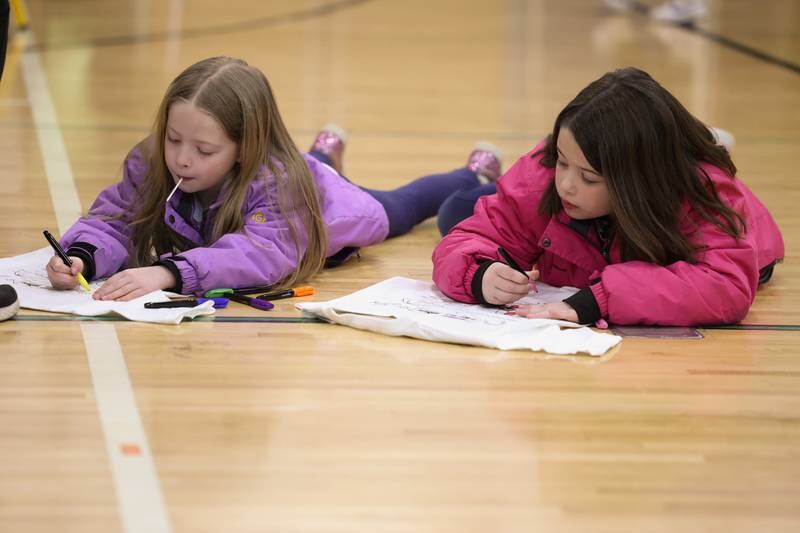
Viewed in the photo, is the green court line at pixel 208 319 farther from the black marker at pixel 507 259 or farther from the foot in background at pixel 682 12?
the foot in background at pixel 682 12

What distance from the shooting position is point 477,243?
2.04 metres

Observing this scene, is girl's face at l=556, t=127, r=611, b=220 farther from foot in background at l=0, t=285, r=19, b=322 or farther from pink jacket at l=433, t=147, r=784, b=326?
foot in background at l=0, t=285, r=19, b=322

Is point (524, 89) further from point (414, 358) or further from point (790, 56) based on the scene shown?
point (414, 358)

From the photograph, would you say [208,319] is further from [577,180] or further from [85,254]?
[577,180]

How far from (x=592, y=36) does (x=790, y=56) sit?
0.99 m

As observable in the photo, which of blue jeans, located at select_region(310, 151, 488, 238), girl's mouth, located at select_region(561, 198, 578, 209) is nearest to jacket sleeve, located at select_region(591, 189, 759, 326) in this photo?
girl's mouth, located at select_region(561, 198, 578, 209)

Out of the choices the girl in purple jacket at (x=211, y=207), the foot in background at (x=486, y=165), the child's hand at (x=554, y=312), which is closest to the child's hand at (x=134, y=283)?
the girl in purple jacket at (x=211, y=207)

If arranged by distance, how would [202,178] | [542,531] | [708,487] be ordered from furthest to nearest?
[202,178]
[708,487]
[542,531]

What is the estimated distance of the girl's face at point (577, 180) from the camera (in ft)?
6.23

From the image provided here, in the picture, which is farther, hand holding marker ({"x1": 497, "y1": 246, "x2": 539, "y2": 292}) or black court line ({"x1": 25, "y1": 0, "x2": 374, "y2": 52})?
black court line ({"x1": 25, "y1": 0, "x2": 374, "y2": 52})

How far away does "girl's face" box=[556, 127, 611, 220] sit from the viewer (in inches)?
74.8

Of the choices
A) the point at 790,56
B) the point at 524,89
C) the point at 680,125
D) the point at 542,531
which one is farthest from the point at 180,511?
the point at 790,56

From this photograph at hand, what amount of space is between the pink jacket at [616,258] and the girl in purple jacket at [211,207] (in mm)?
262

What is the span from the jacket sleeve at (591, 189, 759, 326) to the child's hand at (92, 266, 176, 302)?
694 mm
